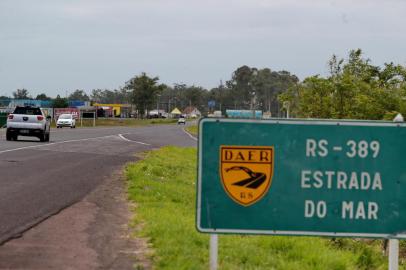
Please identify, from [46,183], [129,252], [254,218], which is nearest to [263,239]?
[129,252]

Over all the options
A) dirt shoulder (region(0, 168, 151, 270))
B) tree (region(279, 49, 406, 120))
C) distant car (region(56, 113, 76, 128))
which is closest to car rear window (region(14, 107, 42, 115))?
tree (region(279, 49, 406, 120))

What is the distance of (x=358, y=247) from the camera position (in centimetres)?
1077

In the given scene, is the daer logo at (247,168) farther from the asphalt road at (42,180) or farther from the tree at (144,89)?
the tree at (144,89)

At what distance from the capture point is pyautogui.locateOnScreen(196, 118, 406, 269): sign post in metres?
5.84

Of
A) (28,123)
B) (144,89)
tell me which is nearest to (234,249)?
(28,123)

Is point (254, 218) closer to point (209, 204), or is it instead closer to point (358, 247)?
point (209, 204)

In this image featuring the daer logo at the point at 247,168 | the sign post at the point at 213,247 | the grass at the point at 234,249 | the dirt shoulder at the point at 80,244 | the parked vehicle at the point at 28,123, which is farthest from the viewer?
the parked vehicle at the point at 28,123

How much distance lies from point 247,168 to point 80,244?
131 inches

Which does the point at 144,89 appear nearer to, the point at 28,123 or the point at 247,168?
the point at 28,123

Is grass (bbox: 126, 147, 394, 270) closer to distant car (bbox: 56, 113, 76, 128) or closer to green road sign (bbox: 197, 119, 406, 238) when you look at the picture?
green road sign (bbox: 197, 119, 406, 238)

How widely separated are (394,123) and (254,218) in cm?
141

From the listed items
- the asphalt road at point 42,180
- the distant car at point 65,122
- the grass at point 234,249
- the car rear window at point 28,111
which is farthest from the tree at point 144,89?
the grass at point 234,249

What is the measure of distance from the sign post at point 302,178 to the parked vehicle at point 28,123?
2835 centimetres

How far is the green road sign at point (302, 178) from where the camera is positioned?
230 inches
